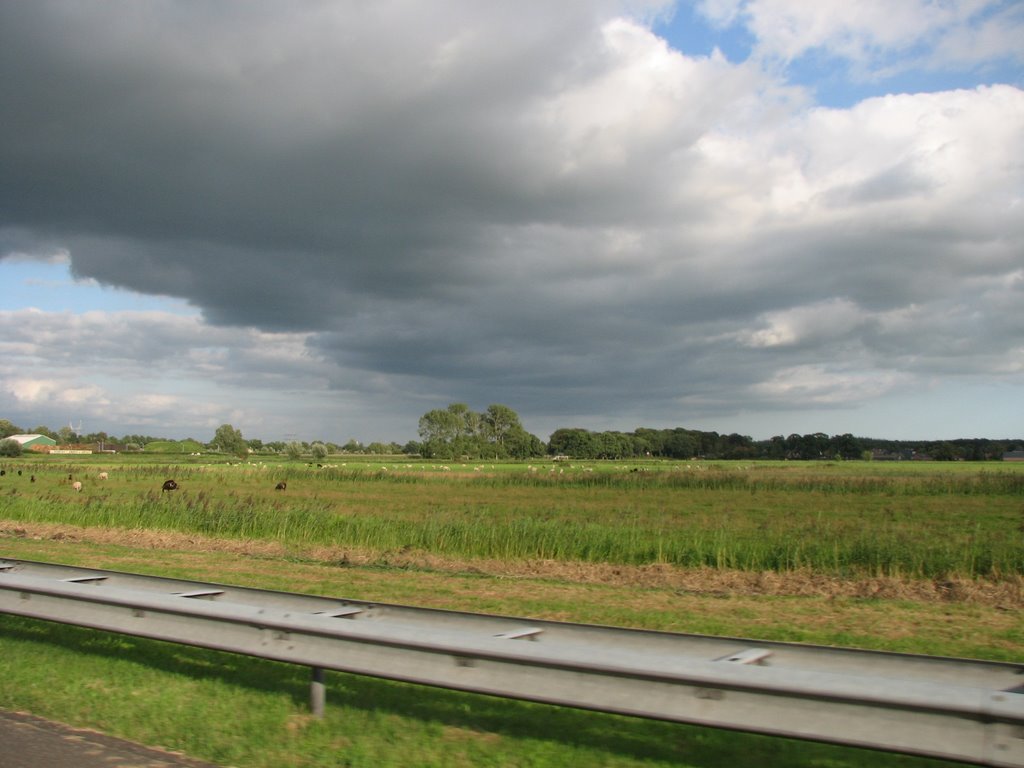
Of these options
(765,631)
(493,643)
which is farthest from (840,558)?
(493,643)

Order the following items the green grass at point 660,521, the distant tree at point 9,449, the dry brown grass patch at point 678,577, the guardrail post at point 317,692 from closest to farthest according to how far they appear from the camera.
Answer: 1. the guardrail post at point 317,692
2. the dry brown grass patch at point 678,577
3. the green grass at point 660,521
4. the distant tree at point 9,449

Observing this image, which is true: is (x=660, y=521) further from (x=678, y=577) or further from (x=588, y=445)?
(x=588, y=445)

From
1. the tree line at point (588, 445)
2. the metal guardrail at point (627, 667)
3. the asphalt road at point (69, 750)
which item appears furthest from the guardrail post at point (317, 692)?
the tree line at point (588, 445)

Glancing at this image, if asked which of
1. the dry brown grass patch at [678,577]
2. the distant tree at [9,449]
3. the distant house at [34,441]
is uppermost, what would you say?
the distant house at [34,441]

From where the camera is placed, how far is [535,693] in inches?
175

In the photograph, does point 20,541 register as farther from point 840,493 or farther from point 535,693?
point 840,493

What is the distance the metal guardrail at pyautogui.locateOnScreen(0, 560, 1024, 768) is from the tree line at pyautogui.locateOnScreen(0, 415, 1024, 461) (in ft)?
464

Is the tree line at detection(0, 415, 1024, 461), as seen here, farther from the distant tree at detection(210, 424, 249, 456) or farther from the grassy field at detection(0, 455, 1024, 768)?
the grassy field at detection(0, 455, 1024, 768)

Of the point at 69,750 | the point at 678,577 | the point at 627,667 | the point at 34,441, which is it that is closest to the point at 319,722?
the point at 69,750

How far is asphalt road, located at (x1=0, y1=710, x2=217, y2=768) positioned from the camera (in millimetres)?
4672

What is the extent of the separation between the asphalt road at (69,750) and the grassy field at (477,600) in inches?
6.3

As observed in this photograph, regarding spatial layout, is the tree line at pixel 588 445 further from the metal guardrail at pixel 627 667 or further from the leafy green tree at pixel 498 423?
the metal guardrail at pixel 627 667

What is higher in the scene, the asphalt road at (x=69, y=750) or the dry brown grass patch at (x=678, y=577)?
the asphalt road at (x=69, y=750)

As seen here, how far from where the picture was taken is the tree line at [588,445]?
504ft
